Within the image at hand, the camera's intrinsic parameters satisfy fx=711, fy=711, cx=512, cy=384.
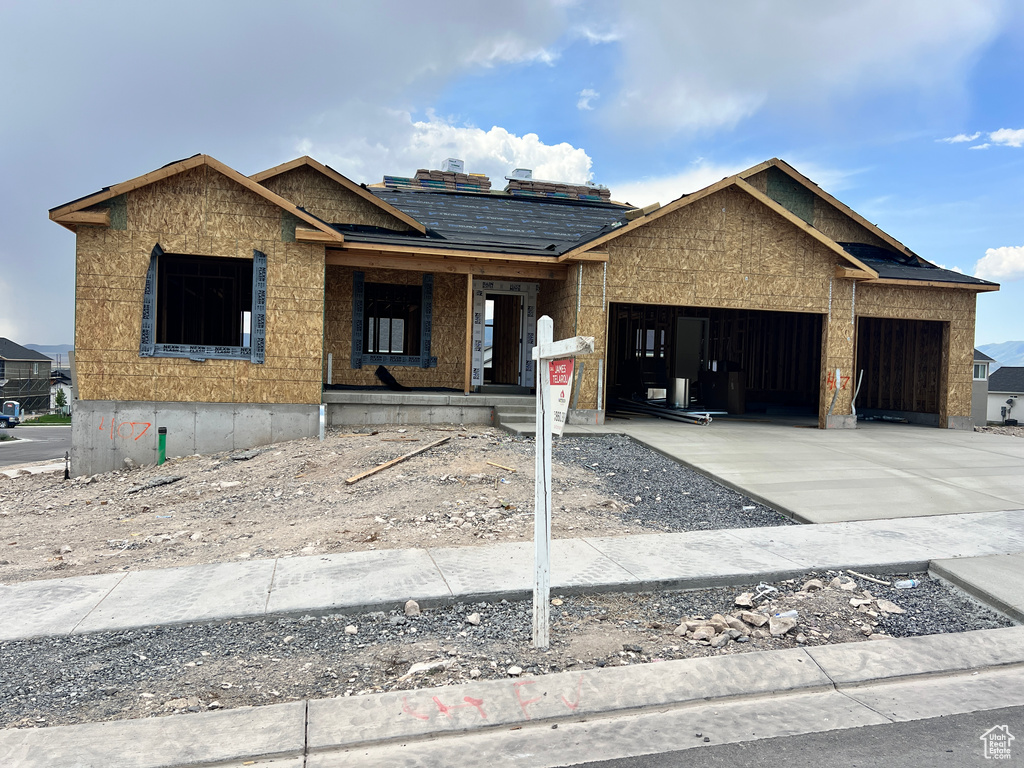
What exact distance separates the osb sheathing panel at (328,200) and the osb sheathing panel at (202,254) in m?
3.24

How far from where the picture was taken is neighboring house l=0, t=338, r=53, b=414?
197 feet

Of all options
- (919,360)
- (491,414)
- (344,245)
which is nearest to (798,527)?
(491,414)

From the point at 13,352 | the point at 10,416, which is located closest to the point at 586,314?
the point at 10,416

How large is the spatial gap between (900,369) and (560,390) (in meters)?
17.1

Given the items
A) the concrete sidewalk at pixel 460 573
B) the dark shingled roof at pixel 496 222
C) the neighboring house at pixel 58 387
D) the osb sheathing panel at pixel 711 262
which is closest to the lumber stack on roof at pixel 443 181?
the dark shingled roof at pixel 496 222

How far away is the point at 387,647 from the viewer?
4777 mm

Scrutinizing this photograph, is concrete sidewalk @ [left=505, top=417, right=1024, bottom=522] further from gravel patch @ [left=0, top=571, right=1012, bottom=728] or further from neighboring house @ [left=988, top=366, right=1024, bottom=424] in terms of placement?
neighboring house @ [left=988, top=366, right=1024, bottom=424]

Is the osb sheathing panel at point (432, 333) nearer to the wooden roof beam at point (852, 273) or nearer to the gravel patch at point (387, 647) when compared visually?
the wooden roof beam at point (852, 273)

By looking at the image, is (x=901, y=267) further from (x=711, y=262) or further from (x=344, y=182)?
(x=344, y=182)

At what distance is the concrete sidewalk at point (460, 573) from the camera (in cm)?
529

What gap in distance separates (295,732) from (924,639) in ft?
14.2

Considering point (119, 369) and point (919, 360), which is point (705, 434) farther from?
point (119, 369)

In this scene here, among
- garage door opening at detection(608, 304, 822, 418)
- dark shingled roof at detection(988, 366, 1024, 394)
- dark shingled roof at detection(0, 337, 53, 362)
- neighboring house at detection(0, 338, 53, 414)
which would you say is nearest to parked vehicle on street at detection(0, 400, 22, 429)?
neighboring house at detection(0, 338, 53, 414)
